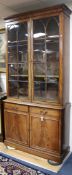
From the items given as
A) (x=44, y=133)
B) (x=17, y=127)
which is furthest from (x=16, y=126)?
(x=44, y=133)

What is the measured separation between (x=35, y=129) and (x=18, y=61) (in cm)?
114

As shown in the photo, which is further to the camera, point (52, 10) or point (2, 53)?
point (2, 53)

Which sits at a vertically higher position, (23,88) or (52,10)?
(52,10)

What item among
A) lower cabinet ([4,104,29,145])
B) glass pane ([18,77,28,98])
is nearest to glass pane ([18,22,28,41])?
glass pane ([18,77,28,98])

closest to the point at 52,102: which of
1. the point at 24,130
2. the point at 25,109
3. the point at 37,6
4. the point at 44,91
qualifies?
the point at 44,91

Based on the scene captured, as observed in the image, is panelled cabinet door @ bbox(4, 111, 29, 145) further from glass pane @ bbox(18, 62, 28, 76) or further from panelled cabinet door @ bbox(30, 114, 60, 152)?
glass pane @ bbox(18, 62, 28, 76)

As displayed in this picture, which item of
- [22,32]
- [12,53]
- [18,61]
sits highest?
[22,32]

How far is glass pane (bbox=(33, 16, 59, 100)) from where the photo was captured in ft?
8.85

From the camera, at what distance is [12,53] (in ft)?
10.4

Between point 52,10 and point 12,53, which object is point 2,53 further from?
point 52,10

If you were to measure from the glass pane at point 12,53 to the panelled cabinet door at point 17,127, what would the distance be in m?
0.90

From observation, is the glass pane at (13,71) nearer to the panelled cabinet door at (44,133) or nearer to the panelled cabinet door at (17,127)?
the panelled cabinet door at (17,127)

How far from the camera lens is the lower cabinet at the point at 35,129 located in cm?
272

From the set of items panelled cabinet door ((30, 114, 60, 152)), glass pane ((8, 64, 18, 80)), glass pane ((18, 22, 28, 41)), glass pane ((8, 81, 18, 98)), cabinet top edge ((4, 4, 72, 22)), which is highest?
cabinet top edge ((4, 4, 72, 22))
